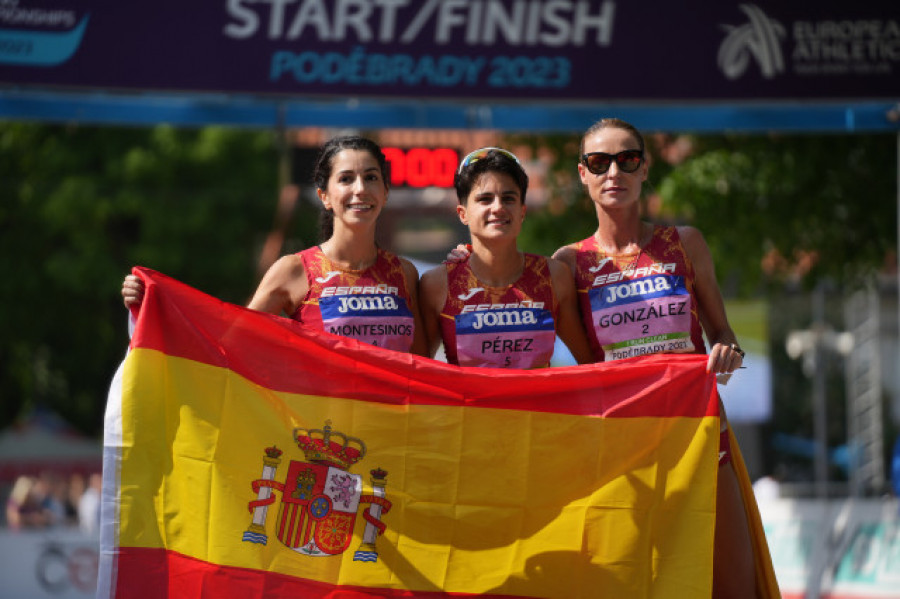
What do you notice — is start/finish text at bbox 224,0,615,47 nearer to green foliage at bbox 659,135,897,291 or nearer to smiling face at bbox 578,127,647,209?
smiling face at bbox 578,127,647,209

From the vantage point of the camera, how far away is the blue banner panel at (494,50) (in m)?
9.20

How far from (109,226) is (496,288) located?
25.0 meters

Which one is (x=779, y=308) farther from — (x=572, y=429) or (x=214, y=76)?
(x=572, y=429)

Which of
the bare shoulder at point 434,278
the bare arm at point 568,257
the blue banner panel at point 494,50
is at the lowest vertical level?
the bare shoulder at point 434,278

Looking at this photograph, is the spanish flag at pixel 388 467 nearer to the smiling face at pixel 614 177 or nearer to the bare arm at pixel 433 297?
the bare arm at pixel 433 297

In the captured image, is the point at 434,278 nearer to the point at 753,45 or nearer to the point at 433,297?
the point at 433,297

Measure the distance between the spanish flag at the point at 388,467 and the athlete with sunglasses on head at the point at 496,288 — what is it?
0.26 metres

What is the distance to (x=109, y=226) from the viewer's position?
29562mm

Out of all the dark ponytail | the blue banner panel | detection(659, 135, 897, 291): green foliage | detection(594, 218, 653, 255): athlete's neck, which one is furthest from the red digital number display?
detection(594, 218, 653, 255): athlete's neck

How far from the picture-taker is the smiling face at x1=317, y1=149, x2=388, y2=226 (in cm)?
588

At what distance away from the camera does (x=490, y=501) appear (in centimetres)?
554

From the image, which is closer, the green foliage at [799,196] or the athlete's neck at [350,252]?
the athlete's neck at [350,252]

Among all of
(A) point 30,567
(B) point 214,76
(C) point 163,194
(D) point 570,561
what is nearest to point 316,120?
(B) point 214,76

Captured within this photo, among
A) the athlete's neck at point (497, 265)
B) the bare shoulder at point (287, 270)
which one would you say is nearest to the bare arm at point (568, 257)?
the athlete's neck at point (497, 265)
